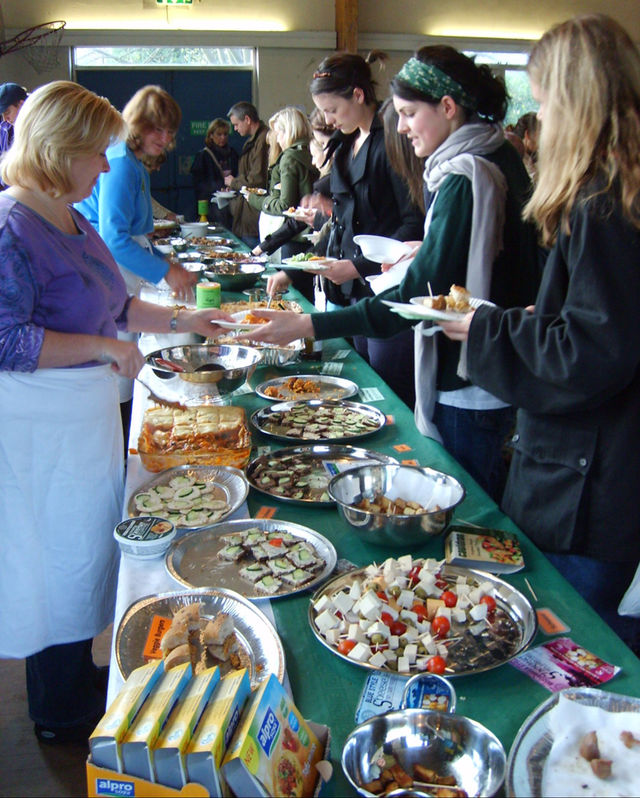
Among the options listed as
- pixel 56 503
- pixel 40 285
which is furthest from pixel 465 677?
pixel 40 285

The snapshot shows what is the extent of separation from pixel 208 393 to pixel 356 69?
4.71ft

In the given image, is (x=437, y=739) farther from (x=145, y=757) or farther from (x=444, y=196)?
(x=444, y=196)

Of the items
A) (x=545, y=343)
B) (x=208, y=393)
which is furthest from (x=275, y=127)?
(x=545, y=343)

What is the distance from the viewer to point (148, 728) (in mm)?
754

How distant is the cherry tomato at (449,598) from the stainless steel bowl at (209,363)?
1133mm

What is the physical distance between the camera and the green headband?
1813 mm

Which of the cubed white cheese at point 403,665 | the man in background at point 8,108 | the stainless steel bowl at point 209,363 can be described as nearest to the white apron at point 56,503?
the stainless steel bowl at point 209,363

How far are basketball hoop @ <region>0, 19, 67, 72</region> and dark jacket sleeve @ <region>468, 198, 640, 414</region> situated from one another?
29.2 ft

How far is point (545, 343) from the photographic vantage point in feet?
4.32

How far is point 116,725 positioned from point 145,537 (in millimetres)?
671

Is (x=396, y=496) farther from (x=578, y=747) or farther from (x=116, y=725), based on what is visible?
(x=116, y=725)

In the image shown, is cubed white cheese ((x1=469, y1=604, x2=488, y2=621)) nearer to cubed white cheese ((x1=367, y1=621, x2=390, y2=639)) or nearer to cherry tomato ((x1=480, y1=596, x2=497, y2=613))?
cherry tomato ((x1=480, y1=596, x2=497, y2=613))

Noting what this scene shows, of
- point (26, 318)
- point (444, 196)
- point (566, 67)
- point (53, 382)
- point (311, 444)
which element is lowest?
point (311, 444)

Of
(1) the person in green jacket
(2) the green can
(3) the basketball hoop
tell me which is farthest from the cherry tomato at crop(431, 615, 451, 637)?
(3) the basketball hoop
